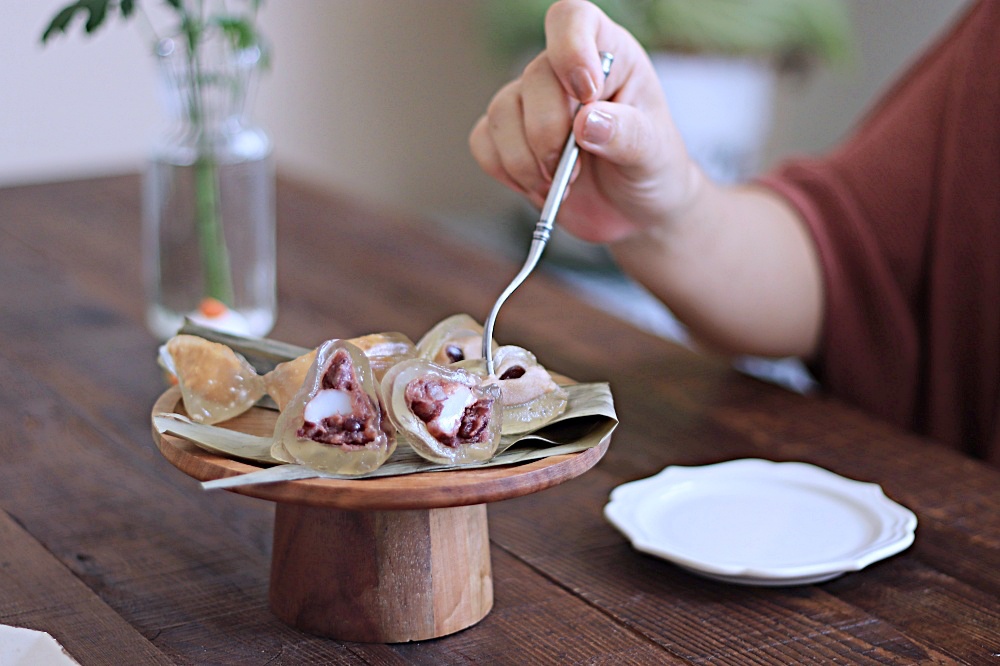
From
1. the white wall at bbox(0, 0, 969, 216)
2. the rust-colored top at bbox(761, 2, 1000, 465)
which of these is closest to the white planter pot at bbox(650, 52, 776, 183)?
the white wall at bbox(0, 0, 969, 216)

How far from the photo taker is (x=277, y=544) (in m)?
0.54

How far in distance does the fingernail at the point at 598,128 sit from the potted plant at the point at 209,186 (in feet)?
1.10

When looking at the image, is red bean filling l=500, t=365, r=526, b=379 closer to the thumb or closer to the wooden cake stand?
the wooden cake stand

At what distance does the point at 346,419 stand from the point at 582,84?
31cm

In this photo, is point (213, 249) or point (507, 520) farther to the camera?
point (213, 249)

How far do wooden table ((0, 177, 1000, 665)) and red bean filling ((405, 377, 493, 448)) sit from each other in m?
0.11

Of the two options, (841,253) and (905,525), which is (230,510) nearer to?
(905,525)

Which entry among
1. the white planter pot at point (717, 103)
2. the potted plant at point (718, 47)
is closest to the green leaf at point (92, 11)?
the potted plant at point (718, 47)

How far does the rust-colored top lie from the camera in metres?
1.02

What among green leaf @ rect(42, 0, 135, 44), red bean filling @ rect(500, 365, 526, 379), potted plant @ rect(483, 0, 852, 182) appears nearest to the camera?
red bean filling @ rect(500, 365, 526, 379)

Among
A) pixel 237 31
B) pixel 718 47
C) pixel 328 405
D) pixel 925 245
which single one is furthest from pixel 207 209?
pixel 718 47

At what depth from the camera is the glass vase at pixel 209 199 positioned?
886mm

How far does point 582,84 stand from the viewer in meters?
0.69

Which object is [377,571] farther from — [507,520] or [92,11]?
[92,11]
